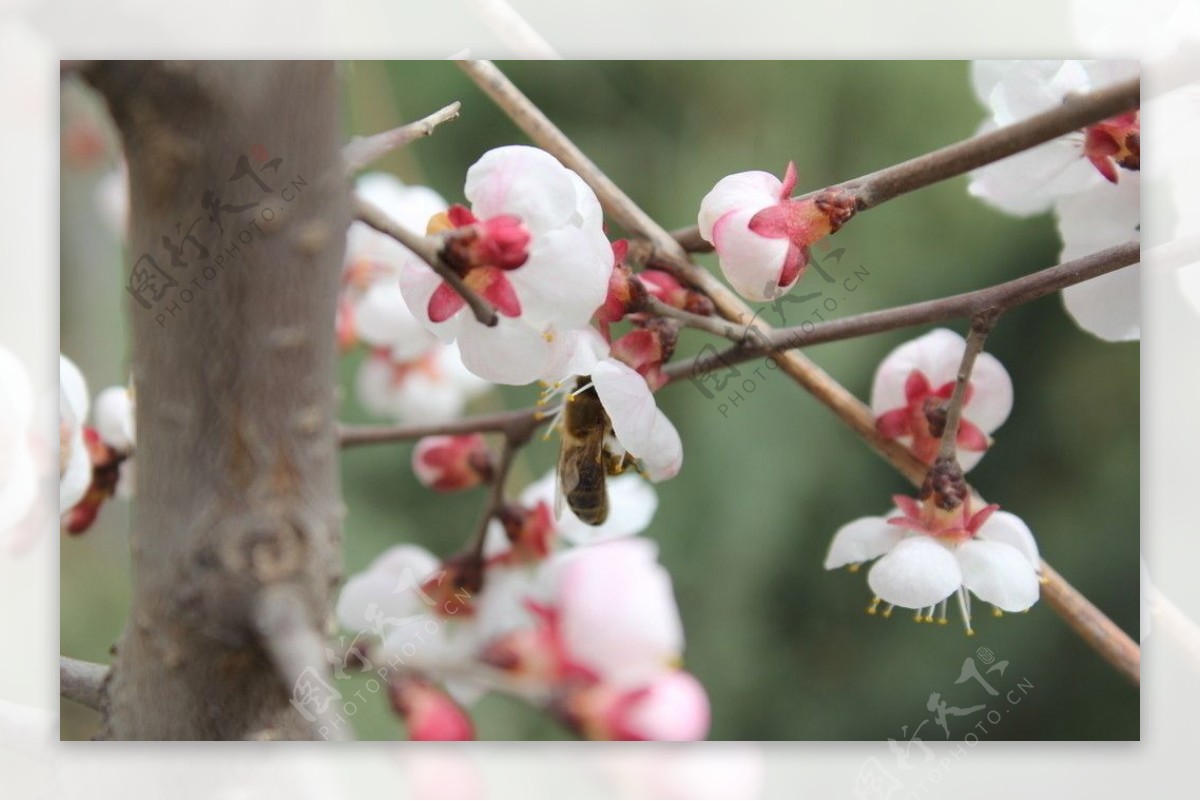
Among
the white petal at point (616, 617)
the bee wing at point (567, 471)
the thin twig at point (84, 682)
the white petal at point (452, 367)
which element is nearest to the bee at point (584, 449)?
the bee wing at point (567, 471)

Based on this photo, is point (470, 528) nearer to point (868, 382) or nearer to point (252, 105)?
point (868, 382)

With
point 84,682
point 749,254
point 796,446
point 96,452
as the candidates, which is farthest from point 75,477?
point 796,446

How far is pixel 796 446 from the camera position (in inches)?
54.9

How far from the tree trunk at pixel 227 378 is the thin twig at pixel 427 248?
1cm

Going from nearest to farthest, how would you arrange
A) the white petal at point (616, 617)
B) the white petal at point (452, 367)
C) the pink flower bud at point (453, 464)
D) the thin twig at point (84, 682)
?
the thin twig at point (84, 682) < the white petal at point (616, 617) < the pink flower bud at point (453, 464) < the white petal at point (452, 367)

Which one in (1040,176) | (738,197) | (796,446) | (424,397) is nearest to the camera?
(738,197)

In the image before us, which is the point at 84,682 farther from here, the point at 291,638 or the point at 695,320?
the point at 695,320

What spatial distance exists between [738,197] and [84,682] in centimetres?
34

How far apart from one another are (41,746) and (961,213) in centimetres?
97

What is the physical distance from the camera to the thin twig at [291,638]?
0.41 meters

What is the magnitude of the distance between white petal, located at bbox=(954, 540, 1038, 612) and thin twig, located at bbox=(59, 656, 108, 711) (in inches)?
15.3

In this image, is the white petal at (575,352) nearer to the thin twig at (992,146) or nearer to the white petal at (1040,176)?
the thin twig at (992,146)

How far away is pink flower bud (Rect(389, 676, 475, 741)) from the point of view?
59 cm

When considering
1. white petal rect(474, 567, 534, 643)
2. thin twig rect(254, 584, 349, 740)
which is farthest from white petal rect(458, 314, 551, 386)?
white petal rect(474, 567, 534, 643)
